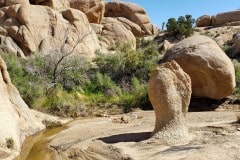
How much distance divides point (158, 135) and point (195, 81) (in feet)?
23.3

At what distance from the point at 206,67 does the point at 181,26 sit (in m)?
20.7

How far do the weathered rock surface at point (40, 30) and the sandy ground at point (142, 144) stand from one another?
11603 millimetres

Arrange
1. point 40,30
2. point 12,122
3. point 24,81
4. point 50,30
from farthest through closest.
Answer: point 50,30 → point 40,30 → point 24,81 → point 12,122

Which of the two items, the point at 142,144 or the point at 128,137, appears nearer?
the point at 142,144

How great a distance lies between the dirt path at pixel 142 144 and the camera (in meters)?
8.26

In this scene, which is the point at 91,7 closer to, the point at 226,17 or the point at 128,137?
the point at 226,17

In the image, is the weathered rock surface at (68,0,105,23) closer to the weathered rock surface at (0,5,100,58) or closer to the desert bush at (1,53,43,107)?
the weathered rock surface at (0,5,100,58)

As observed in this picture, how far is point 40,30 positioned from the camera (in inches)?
989

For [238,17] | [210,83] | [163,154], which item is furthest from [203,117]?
[238,17]

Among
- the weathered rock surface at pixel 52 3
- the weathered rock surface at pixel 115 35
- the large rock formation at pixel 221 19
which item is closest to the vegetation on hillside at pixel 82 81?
the weathered rock surface at pixel 115 35

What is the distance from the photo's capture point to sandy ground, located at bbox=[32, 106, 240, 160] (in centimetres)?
827

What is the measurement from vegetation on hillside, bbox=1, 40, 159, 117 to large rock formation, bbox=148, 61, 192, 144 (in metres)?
7.23

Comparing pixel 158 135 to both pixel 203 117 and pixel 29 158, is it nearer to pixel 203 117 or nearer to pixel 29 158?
pixel 29 158

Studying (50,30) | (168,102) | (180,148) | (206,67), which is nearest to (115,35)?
(50,30)
